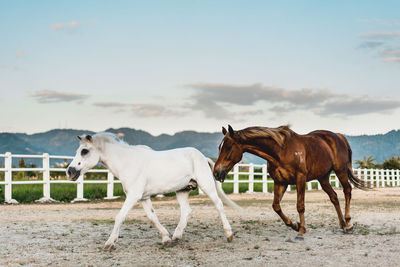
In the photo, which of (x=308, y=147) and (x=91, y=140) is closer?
(x=91, y=140)

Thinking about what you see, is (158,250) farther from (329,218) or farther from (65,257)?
(329,218)

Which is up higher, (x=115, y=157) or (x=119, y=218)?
(x=115, y=157)

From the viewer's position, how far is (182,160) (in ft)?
24.7

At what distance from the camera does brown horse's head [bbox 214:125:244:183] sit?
7539 mm

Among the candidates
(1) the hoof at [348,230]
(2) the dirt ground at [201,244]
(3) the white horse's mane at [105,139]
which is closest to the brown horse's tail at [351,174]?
(2) the dirt ground at [201,244]

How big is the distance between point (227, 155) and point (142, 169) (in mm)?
1331

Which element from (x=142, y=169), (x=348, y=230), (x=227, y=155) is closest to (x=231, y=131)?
(x=227, y=155)

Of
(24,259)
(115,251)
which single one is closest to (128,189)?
(115,251)

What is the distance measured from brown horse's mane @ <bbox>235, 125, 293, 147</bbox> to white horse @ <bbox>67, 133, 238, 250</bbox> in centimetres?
75

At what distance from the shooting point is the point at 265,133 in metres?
7.88

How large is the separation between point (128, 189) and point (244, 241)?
6.87 feet

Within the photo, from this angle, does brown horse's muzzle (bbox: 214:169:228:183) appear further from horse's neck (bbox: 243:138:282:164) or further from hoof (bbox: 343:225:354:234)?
hoof (bbox: 343:225:354:234)

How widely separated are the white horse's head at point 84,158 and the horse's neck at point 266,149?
2.40m

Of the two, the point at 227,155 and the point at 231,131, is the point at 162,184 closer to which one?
the point at 227,155
